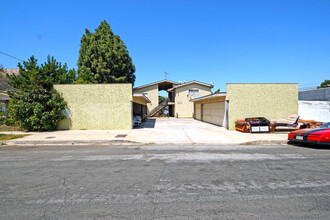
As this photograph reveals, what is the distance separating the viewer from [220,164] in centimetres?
486

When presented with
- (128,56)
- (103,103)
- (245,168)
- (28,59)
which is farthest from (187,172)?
(128,56)

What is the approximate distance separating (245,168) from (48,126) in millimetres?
12497

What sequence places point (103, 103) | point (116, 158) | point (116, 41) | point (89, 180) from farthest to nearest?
point (116, 41) < point (103, 103) < point (116, 158) < point (89, 180)

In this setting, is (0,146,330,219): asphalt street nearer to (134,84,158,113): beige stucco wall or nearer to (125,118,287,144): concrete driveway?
(125,118,287,144): concrete driveway

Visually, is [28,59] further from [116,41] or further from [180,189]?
[116,41]

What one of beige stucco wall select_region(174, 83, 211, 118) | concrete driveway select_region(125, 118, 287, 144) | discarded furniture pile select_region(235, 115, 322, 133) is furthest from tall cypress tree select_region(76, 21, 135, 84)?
discarded furniture pile select_region(235, 115, 322, 133)

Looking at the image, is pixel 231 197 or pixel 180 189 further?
pixel 180 189

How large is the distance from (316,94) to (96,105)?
78.9 feet

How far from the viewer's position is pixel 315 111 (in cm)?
1330

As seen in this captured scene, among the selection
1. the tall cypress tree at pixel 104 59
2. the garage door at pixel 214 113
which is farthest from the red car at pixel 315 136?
the tall cypress tree at pixel 104 59

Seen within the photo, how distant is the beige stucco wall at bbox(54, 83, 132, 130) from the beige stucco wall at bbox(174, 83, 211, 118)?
1663 cm

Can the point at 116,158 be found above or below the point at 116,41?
below

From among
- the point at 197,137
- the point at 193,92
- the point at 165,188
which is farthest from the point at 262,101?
the point at 193,92

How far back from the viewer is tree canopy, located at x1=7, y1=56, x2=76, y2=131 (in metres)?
11.1
